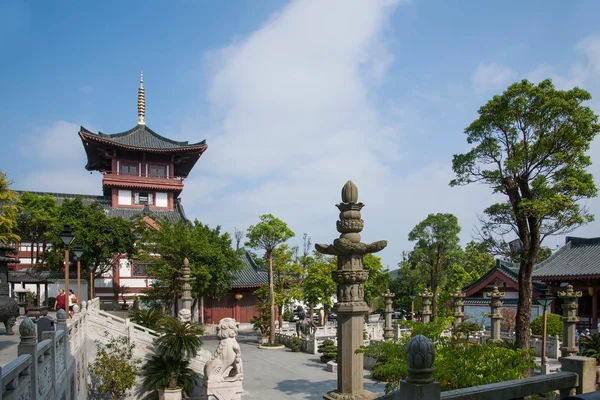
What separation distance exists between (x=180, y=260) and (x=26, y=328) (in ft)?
60.7

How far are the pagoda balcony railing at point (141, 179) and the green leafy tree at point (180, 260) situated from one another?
11578mm

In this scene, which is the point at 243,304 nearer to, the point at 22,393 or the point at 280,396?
the point at 280,396

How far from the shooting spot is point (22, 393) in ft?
17.5

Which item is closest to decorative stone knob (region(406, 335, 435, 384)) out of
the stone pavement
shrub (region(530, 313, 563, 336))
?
the stone pavement

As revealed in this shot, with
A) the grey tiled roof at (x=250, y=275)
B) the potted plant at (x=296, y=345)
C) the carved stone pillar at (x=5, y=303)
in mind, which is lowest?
the potted plant at (x=296, y=345)

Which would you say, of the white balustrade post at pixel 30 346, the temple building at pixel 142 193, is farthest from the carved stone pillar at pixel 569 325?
the temple building at pixel 142 193

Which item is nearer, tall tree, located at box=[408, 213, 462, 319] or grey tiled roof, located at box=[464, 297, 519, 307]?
grey tiled roof, located at box=[464, 297, 519, 307]

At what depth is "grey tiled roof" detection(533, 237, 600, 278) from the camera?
23.7 m

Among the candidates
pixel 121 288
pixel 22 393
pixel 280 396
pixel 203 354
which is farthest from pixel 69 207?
pixel 22 393

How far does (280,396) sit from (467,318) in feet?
50.0

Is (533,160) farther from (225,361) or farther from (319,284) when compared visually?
(319,284)

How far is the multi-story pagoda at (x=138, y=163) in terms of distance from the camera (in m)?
35.9

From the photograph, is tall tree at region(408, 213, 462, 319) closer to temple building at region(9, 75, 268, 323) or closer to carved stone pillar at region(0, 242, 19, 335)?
temple building at region(9, 75, 268, 323)

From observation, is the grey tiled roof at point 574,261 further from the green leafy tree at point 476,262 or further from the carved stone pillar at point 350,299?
the carved stone pillar at point 350,299
